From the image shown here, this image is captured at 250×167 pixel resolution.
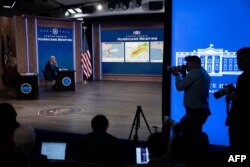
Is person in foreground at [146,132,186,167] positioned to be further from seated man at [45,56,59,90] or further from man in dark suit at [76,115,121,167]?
seated man at [45,56,59,90]

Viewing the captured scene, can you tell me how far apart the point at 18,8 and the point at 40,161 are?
12.9m

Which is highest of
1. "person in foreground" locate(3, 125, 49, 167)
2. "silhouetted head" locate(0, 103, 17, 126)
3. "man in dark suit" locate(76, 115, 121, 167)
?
"silhouetted head" locate(0, 103, 17, 126)

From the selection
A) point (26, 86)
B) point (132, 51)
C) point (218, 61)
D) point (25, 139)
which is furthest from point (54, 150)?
point (132, 51)

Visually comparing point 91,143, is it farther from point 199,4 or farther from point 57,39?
point 57,39

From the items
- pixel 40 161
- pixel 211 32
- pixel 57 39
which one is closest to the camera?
pixel 40 161

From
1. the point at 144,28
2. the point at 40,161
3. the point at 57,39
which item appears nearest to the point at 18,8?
the point at 57,39

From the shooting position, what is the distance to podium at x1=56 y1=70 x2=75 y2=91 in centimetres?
1058

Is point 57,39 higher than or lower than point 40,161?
higher

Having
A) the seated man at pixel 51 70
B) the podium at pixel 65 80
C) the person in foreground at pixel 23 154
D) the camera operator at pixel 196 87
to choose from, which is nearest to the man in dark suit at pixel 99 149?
the person in foreground at pixel 23 154

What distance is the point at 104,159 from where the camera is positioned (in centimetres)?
262

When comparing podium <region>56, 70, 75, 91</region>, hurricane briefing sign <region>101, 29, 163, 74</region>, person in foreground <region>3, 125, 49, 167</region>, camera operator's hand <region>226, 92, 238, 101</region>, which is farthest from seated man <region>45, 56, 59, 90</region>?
person in foreground <region>3, 125, 49, 167</region>

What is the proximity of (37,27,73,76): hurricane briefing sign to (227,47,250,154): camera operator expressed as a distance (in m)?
10.3

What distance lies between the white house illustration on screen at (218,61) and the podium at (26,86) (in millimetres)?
5876

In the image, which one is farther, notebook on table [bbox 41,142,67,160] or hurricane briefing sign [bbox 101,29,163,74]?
hurricane briefing sign [bbox 101,29,163,74]
